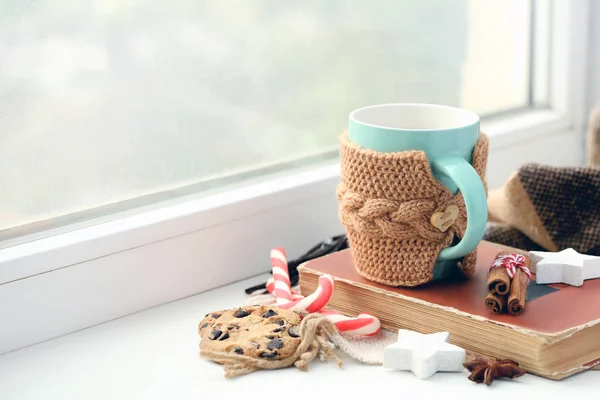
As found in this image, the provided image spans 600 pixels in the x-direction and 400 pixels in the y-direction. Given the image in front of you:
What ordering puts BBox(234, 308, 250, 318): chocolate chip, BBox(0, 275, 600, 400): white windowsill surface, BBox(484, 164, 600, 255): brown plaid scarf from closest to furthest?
BBox(0, 275, 600, 400): white windowsill surface, BBox(234, 308, 250, 318): chocolate chip, BBox(484, 164, 600, 255): brown plaid scarf

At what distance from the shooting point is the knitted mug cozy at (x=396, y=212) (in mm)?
744

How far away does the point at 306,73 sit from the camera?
1036 millimetres

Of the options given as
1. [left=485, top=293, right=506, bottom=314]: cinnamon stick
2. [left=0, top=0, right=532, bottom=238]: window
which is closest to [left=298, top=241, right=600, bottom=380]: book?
[left=485, top=293, right=506, bottom=314]: cinnamon stick

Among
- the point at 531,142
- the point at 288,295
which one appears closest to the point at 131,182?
the point at 288,295

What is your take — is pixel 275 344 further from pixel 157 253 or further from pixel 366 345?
pixel 157 253

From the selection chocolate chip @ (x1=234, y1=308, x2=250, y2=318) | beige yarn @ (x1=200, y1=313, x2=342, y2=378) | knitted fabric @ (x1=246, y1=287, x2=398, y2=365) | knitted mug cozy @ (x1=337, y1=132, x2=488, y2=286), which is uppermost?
knitted mug cozy @ (x1=337, y1=132, x2=488, y2=286)

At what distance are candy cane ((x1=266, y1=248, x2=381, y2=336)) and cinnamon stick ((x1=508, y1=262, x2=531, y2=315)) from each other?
13 centimetres

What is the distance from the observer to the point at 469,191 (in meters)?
0.73

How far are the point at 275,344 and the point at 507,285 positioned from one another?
0.68ft

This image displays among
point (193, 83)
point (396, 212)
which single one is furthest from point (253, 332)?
point (193, 83)

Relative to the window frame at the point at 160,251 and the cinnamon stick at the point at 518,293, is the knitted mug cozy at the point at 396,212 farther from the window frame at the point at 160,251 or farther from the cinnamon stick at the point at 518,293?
the window frame at the point at 160,251

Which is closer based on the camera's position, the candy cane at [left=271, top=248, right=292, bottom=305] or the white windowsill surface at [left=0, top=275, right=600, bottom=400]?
the white windowsill surface at [left=0, top=275, right=600, bottom=400]

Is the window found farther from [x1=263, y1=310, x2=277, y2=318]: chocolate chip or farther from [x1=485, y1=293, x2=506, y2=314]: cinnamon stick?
[x1=485, y1=293, x2=506, y2=314]: cinnamon stick

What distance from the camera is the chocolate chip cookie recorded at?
0.72m
